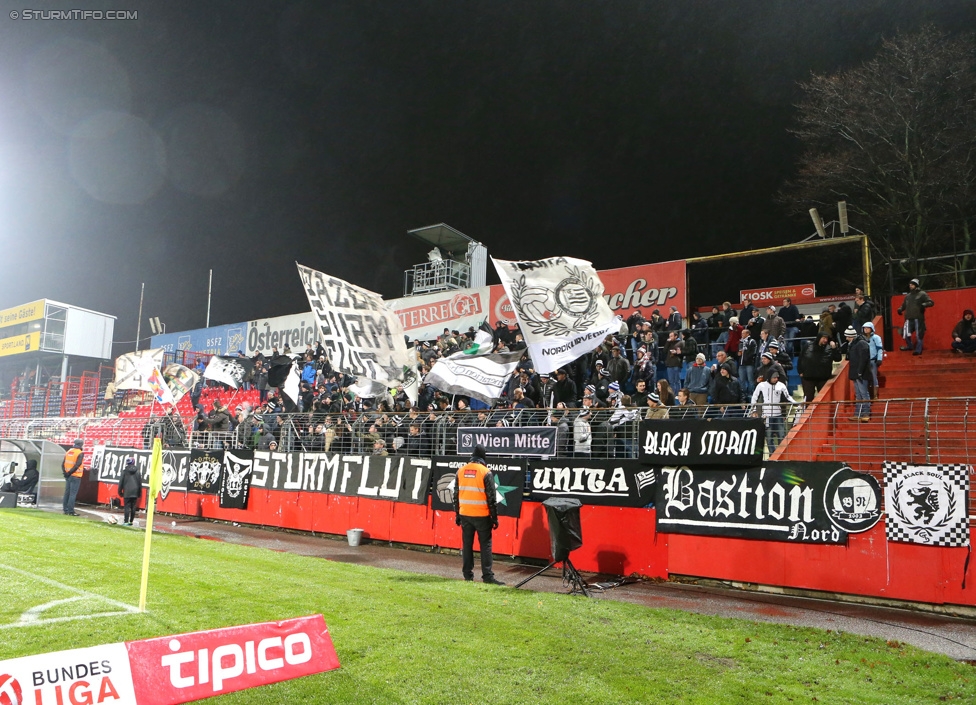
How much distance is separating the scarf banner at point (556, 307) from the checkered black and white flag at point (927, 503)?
18.4 feet

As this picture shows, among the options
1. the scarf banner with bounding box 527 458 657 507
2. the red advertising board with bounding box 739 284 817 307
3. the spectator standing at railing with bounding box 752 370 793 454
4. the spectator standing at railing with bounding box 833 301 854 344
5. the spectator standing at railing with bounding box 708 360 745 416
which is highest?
the red advertising board with bounding box 739 284 817 307

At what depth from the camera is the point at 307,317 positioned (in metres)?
34.8

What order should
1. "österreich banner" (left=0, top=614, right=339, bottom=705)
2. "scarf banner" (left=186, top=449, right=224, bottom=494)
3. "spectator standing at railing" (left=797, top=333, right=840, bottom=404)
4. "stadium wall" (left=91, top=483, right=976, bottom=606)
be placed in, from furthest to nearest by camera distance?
"scarf banner" (left=186, top=449, right=224, bottom=494), "spectator standing at railing" (left=797, top=333, right=840, bottom=404), "stadium wall" (left=91, top=483, right=976, bottom=606), "österreich banner" (left=0, top=614, right=339, bottom=705)

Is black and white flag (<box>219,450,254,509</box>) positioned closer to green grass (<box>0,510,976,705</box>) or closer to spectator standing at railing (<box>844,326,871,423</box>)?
green grass (<box>0,510,976,705</box>)

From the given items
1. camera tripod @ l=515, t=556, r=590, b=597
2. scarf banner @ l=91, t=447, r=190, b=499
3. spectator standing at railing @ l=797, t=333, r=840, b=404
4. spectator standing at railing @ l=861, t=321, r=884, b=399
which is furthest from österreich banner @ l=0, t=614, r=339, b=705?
scarf banner @ l=91, t=447, r=190, b=499

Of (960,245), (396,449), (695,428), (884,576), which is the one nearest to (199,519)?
(396,449)

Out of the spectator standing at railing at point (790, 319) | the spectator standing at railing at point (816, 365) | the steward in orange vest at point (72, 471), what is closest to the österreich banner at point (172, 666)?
the spectator standing at railing at point (816, 365)

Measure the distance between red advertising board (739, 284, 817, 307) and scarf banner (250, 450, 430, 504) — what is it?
18314mm

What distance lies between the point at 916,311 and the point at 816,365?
16.7 feet

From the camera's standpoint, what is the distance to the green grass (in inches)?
221

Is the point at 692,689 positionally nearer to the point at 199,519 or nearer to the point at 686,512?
the point at 686,512

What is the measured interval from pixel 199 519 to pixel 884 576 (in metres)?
17.7

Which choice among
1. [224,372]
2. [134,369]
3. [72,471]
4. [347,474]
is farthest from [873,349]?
[134,369]

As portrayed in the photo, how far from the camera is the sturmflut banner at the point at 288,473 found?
51.3 ft
